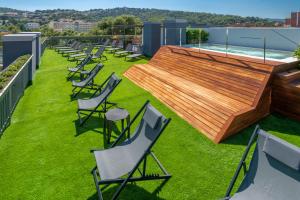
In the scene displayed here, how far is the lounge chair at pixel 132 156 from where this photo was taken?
3.43 m

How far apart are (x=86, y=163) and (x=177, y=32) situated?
1043cm

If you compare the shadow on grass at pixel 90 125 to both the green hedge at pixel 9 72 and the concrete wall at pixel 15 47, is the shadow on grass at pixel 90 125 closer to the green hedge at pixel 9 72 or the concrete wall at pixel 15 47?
the green hedge at pixel 9 72

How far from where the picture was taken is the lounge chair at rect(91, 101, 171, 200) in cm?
343

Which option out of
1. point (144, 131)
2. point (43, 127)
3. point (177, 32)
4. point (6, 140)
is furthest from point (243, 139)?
point (177, 32)

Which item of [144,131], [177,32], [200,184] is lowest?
[200,184]

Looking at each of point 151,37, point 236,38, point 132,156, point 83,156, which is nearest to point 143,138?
point 132,156

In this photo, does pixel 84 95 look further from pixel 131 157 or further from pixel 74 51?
pixel 74 51

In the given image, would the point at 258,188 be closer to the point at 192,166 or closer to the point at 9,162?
the point at 192,166

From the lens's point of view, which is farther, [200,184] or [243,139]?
[243,139]

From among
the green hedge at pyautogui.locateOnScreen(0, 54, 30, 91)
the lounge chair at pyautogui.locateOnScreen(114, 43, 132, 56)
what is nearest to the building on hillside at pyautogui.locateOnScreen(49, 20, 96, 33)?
the lounge chair at pyautogui.locateOnScreen(114, 43, 132, 56)

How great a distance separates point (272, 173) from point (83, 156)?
3012mm

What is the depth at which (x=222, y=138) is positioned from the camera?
5336 mm

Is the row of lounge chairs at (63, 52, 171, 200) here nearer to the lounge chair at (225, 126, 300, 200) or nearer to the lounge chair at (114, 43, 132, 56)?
the lounge chair at (225, 126, 300, 200)

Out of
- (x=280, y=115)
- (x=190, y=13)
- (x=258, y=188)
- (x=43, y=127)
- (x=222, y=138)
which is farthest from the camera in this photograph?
(x=190, y=13)
